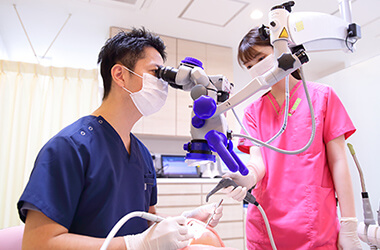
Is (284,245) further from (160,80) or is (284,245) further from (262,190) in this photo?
(160,80)

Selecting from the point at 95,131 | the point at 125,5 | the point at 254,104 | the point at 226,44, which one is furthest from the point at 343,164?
the point at 226,44

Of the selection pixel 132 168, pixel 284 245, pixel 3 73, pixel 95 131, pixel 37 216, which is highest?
pixel 3 73

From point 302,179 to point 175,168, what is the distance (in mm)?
2430

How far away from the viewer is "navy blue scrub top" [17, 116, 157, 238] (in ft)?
2.54

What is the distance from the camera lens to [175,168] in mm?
3451

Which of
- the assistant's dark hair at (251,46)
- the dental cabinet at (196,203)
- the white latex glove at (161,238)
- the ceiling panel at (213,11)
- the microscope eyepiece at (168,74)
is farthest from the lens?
the dental cabinet at (196,203)

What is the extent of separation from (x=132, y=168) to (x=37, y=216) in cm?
40

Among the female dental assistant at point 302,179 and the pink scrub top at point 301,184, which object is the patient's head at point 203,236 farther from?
the pink scrub top at point 301,184

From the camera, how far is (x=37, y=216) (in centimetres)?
75

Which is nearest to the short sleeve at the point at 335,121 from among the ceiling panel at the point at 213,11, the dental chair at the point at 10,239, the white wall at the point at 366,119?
the dental chair at the point at 10,239

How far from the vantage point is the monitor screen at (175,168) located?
3371 mm

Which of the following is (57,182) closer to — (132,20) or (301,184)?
(301,184)

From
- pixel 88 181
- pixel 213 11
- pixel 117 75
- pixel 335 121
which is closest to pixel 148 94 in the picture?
pixel 117 75

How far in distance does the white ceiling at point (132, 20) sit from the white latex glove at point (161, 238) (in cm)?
258
